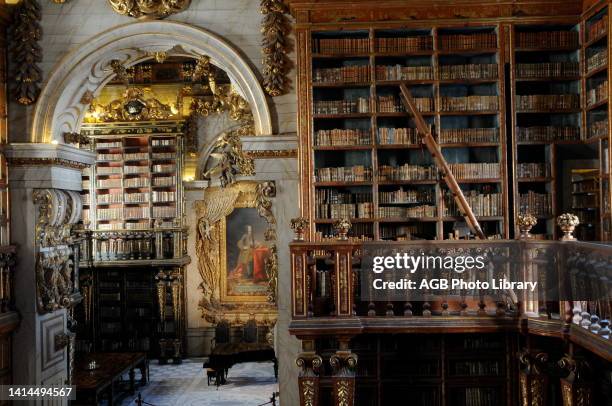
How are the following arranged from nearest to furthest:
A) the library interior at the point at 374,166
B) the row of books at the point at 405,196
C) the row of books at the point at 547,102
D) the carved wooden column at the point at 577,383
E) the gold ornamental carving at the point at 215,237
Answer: the carved wooden column at the point at 577,383 < the library interior at the point at 374,166 < the row of books at the point at 547,102 < the row of books at the point at 405,196 < the gold ornamental carving at the point at 215,237

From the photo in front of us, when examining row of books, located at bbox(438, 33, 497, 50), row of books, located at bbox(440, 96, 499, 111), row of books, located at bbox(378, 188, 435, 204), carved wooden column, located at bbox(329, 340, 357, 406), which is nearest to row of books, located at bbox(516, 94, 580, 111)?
row of books, located at bbox(440, 96, 499, 111)

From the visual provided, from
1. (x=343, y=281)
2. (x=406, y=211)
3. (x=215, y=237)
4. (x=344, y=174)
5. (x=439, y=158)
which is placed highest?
(x=439, y=158)

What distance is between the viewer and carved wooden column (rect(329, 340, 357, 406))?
5.48m

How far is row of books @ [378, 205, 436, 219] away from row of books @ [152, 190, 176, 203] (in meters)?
5.81

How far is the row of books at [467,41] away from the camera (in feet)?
21.5

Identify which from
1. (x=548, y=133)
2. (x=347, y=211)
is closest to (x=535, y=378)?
(x=347, y=211)

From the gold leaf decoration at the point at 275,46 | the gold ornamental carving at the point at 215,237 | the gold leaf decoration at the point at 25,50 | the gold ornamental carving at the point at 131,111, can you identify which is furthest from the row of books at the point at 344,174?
the gold ornamental carving at the point at 131,111

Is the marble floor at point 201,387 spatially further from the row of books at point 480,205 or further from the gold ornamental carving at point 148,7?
the gold ornamental carving at point 148,7

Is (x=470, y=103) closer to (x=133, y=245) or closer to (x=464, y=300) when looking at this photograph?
(x=464, y=300)

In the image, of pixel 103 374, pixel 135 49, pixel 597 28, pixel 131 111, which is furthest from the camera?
pixel 131 111

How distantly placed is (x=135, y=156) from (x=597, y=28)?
7846 millimetres

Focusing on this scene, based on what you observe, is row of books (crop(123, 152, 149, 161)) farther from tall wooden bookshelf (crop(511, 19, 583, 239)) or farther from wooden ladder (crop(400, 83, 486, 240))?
tall wooden bookshelf (crop(511, 19, 583, 239))

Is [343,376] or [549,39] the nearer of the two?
[343,376]

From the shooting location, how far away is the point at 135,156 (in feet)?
38.0
